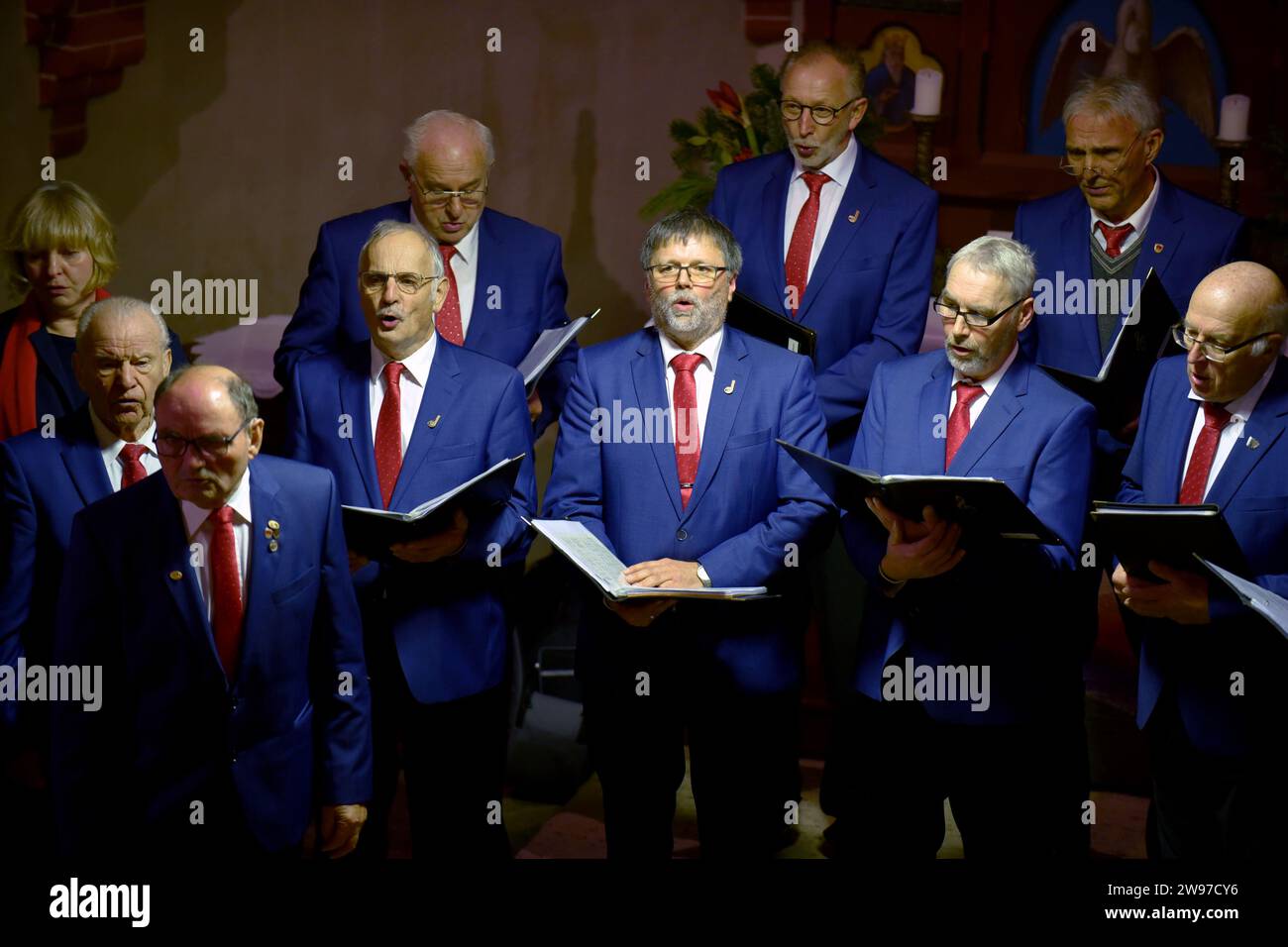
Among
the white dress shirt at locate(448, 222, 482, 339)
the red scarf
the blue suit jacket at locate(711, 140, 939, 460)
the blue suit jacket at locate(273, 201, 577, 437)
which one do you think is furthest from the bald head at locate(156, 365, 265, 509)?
the blue suit jacket at locate(711, 140, 939, 460)

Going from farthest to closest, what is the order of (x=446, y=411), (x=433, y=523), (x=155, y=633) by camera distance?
1. (x=446, y=411)
2. (x=433, y=523)
3. (x=155, y=633)

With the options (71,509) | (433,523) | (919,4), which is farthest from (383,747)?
(919,4)

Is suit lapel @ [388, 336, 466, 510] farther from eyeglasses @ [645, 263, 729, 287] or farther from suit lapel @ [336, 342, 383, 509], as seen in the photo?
eyeglasses @ [645, 263, 729, 287]

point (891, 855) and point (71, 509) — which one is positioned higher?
point (71, 509)

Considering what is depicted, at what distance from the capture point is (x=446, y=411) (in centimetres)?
419

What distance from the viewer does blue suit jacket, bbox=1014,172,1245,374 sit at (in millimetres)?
4438

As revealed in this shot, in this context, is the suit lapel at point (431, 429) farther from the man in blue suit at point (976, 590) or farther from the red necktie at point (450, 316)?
the man in blue suit at point (976, 590)

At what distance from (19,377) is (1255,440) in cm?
319

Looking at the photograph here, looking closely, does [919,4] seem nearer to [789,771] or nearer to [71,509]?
[789,771]

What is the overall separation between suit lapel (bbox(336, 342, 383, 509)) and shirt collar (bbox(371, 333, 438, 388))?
0.03 m

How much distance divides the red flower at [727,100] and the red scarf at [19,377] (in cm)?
238

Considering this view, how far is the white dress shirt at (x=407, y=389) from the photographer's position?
423 centimetres

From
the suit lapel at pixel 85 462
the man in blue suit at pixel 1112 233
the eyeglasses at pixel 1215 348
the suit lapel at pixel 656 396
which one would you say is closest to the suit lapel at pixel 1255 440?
the eyeglasses at pixel 1215 348
